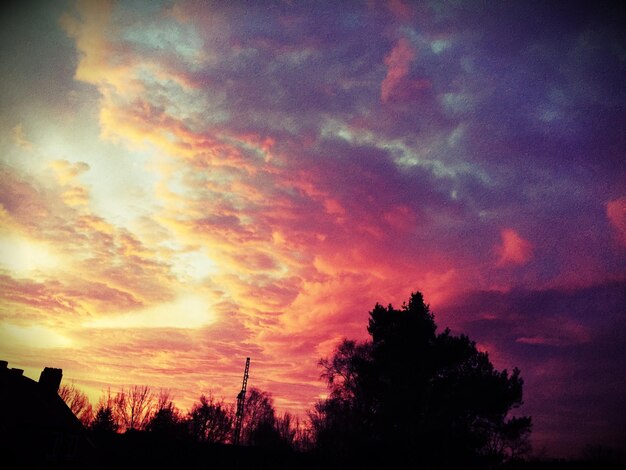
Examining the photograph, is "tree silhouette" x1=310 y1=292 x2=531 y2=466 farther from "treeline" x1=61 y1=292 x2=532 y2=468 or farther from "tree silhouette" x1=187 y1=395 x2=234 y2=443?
"tree silhouette" x1=187 y1=395 x2=234 y2=443

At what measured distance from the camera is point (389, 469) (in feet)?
86.8

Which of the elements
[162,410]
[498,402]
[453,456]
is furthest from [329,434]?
[162,410]

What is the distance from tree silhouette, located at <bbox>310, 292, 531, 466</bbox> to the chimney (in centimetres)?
3046

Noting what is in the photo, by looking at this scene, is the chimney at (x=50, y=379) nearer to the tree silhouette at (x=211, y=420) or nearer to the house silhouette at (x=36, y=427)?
the house silhouette at (x=36, y=427)

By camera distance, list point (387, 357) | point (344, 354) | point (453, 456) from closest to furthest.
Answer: point (453, 456) → point (387, 357) → point (344, 354)

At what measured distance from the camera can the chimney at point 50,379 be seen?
126 feet

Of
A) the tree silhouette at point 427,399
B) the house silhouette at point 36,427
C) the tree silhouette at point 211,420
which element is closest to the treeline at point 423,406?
the tree silhouette at point 427,399

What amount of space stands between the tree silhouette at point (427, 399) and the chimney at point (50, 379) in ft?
99.9

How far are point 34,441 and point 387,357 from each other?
105ft

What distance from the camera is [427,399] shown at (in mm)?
29797

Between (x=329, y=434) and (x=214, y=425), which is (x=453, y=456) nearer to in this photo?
(x=329, y=434)

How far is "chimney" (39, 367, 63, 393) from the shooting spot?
38297 mm

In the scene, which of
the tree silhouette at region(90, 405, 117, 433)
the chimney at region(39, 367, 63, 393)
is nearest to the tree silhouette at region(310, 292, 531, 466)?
the chimney at region(39, 367, 63, 393)

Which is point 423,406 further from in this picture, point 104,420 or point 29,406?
point 104,420
